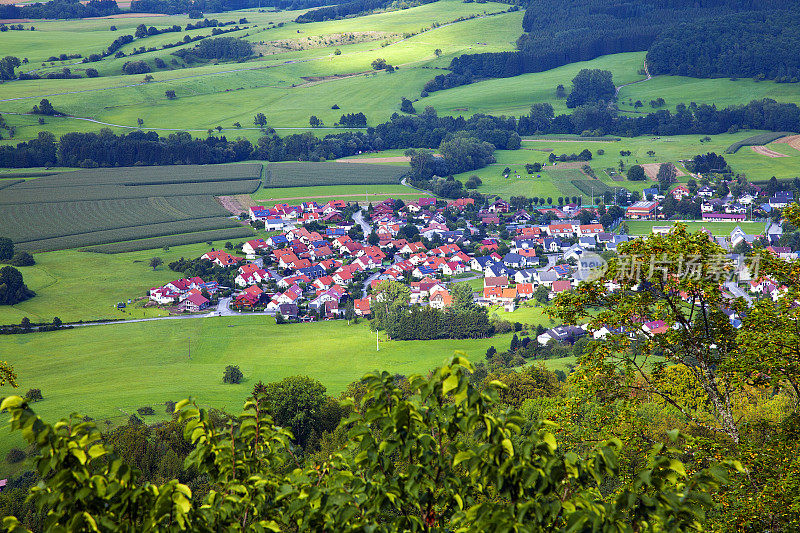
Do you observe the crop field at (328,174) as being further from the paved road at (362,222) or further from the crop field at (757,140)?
the crop field at (757,140)

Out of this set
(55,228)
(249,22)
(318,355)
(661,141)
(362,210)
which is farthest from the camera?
(249,22)

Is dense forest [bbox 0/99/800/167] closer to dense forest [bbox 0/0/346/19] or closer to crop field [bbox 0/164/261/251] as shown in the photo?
crop field [bbox 0/164/261/251]

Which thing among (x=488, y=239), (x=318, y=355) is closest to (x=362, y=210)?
(x=488, y=239)

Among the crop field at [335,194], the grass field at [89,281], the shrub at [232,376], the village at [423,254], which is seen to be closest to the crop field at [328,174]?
the crop field at [335,194]

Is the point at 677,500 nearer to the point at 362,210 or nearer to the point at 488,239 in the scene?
the point at 488,239

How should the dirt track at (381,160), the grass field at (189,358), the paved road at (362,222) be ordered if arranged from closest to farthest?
the grass field at (189,358) < the paved road at (362,222) < the dirt track at (381,160)

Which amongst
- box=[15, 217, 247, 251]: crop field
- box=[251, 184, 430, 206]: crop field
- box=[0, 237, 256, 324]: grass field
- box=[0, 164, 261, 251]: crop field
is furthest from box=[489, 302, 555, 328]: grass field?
box=[251, 184, 430, 206]: crop field
